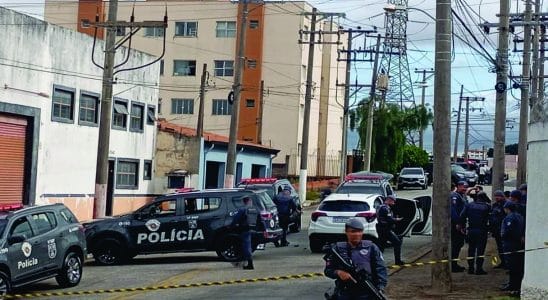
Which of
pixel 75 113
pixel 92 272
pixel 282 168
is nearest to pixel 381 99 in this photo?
pixel 282 168

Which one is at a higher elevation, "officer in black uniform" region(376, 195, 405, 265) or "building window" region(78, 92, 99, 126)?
"building window" region(78, 92, 99, 126)

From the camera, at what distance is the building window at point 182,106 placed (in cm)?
7231

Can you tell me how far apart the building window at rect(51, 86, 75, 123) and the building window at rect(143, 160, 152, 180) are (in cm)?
732

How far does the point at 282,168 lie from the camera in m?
68.5

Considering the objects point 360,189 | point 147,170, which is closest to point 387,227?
point 360,189

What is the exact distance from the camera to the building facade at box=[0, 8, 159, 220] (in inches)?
1216

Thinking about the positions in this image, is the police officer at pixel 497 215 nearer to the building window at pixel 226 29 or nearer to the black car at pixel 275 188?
the black car at pixel 275 188

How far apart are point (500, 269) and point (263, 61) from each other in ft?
169

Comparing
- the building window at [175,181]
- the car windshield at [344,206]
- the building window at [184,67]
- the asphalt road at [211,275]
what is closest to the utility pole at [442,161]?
the asphalt road at [211,275]

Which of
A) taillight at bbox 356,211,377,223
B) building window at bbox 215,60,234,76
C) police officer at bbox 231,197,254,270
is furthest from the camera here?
building window at bbox 215,60,234,76

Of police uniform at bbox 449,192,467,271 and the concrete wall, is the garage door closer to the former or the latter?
police uniform at bbox 449,192,467,271

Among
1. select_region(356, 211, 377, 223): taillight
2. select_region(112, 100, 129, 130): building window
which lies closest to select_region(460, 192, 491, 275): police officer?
select_region(356, 211, 377, 223): taillight

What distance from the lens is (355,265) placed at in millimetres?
9641

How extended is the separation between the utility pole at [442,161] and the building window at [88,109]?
22079mm
